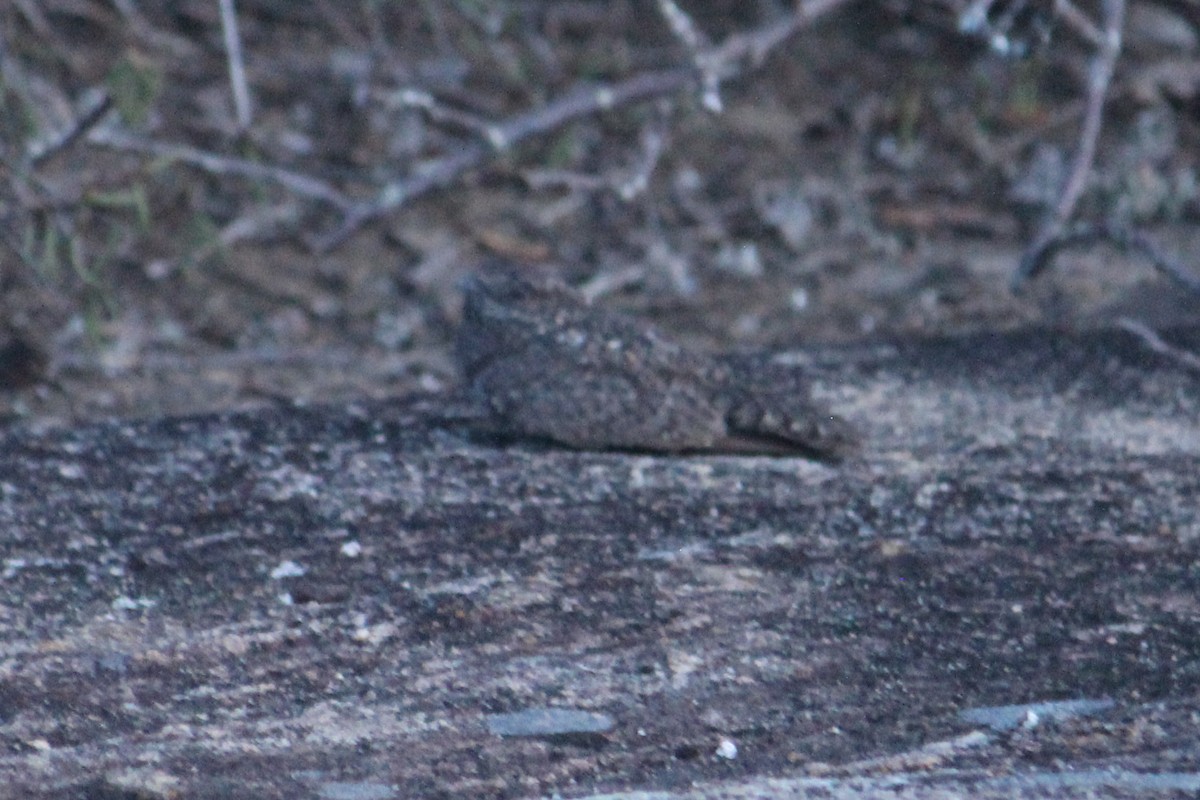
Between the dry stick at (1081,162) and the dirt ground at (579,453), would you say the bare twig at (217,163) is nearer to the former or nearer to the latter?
the dirt ground at (579,453)

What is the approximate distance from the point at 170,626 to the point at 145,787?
1.94 feet

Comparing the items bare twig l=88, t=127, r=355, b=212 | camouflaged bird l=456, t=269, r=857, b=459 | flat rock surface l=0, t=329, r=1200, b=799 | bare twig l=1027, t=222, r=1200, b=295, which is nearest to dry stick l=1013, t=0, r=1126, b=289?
bare twig l=1027, t=222, r=1200, b=295

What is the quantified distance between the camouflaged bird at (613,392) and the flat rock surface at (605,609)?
0.20ft

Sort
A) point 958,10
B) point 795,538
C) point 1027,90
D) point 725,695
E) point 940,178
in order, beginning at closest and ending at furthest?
point 725,695 < point 795,538 < point 1027,90 < point 958,10 < point 940,178

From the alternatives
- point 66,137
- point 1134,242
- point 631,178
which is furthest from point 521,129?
point 1134,242

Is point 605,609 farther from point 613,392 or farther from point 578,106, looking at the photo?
point 578,106

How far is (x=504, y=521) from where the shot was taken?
366 centimetres

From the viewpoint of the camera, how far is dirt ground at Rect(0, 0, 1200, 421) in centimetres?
539

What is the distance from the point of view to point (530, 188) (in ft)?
21.7

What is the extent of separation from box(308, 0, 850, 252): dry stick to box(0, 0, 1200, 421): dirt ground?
0.18 metres

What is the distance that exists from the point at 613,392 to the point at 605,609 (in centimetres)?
85

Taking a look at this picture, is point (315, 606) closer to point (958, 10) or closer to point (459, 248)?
point (459, 248)

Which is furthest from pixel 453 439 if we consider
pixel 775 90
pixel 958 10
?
pixel 775 90

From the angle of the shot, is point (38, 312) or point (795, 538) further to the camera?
point (38, 312)
